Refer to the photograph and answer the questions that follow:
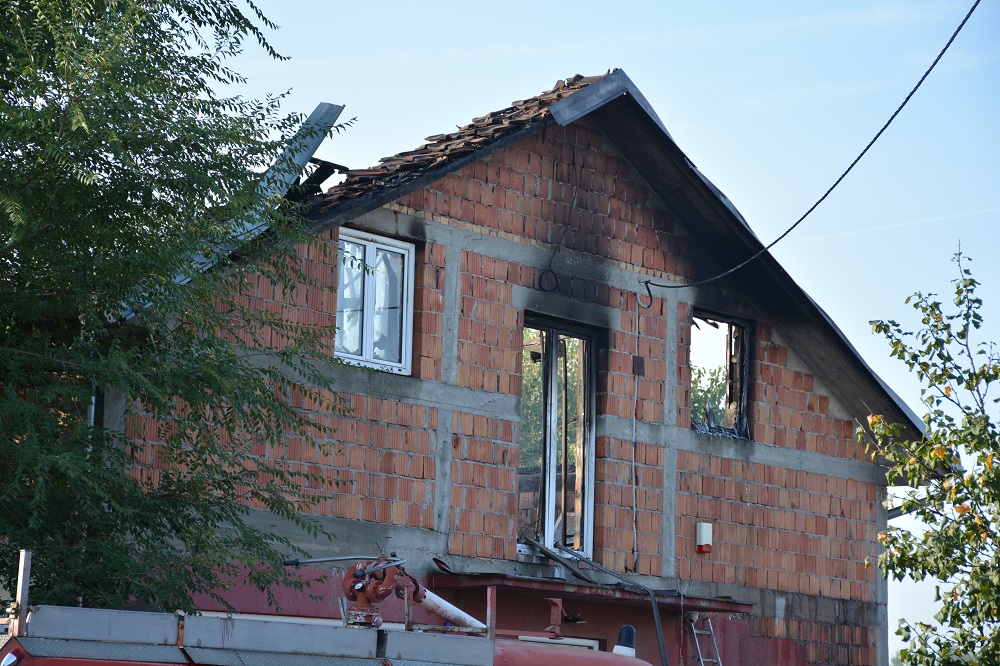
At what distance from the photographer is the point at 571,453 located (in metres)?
15.4

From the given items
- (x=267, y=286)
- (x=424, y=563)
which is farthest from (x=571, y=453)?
(x=267, y=286)

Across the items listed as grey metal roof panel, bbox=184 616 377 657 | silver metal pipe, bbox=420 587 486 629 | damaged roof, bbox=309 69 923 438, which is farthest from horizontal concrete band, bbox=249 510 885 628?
grey metal roof panel, bbox=184 616 377 657

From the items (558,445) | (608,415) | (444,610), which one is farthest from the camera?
(558,445)

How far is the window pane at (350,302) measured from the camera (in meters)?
13.2

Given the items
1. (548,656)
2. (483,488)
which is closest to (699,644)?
(483,488)

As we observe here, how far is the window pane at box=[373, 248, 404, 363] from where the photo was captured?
13.5 metres

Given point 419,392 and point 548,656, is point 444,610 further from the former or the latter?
point 419,392

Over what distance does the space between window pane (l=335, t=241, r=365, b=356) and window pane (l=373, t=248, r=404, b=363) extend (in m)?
0.19

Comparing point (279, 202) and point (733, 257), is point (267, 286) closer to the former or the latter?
point (279, 202)

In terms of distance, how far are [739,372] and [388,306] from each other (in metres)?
4.55

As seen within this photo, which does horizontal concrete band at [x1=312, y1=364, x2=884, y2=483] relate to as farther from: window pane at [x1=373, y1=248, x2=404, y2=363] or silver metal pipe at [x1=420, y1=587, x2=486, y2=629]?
silver metal pipe at [x1=420, y1=587, x2=486, y2=629]

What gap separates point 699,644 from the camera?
15062 millimetres

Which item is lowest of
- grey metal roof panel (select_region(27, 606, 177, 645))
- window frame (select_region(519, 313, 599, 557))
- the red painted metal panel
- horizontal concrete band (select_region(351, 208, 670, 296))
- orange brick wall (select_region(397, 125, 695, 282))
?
the red painted metal panel

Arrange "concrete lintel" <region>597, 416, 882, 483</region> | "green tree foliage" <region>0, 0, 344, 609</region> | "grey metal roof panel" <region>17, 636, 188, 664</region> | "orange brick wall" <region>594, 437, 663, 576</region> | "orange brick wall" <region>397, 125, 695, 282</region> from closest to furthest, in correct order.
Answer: "grey metal roof panel" <region>17, 636, 188, 664</region> → "green tree foliage" <region>0, 0, 344, 609</region> → "orange brick wall" <region>397, 125, 695, 282</region> → "orange brick wall" <region>594, 437, 663, 576</region> → "concrete lintel" <region>597, 416, 882, 483</region>
